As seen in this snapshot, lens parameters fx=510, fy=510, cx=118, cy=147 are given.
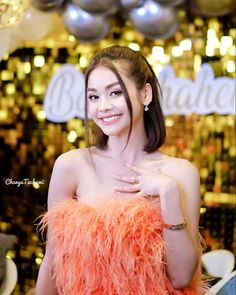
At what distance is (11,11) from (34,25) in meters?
0.32

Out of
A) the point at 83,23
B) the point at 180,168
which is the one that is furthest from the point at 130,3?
the point at 180,168

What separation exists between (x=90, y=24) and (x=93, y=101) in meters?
1.67

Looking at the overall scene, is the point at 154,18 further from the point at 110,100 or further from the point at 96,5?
the point at 110,100

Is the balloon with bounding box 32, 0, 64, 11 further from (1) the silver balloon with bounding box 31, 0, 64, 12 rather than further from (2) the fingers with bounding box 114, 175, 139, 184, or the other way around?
(2) the fingers with bounding box 114, 175, 139, 184

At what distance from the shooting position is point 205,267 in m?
2.92

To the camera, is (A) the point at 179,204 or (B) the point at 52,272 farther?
(B) the point at 52,272

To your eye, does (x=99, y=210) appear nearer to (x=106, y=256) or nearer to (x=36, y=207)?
(x=106, y=256)

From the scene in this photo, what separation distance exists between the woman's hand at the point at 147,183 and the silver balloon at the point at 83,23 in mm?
1737

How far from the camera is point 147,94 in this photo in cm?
141

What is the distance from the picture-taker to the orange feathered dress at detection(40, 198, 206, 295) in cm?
128

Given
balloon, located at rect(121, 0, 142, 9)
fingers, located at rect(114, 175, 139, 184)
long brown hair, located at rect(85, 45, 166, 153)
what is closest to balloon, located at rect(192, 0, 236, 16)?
balloon, located at rect(121, 0, 142, 9)

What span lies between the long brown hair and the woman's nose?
0.05 metres

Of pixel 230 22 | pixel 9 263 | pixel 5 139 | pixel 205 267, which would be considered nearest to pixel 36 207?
pixel 5 139

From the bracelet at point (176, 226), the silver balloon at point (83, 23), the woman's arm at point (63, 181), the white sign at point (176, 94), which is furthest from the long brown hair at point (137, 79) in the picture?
the white sign at point (176, 94)
